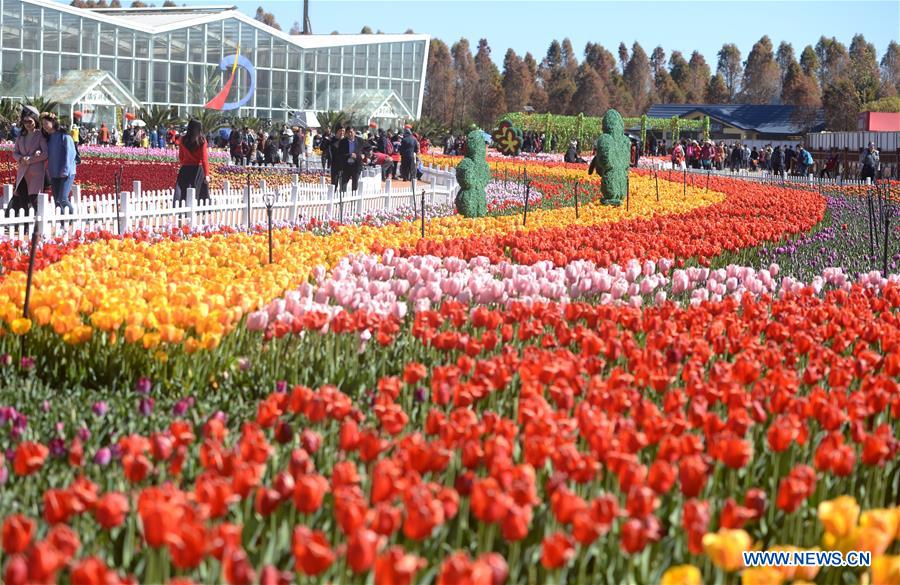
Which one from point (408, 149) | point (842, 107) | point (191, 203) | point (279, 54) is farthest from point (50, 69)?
point (842, 107)

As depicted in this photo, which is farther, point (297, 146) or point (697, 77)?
point (697, 77)

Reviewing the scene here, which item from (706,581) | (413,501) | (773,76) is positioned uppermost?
(773,76)

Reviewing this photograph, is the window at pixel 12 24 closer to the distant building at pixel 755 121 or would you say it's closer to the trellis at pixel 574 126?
the trellis at pixel 574 126

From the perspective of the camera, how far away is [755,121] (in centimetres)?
8869

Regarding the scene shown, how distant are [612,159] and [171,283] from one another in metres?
12.9

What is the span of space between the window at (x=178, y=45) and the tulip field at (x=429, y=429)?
1925 inches

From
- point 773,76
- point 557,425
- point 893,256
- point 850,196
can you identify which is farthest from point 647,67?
point 557,425

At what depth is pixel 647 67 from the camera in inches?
4983

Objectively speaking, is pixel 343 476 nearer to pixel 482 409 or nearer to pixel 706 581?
pixel 706 581

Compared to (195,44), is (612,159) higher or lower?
lower

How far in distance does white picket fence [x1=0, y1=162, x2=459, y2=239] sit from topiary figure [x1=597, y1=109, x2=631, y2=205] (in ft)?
9.94

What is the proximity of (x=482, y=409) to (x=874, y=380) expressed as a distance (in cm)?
142

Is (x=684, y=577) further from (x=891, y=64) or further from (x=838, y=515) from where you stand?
(x=891, y=64)

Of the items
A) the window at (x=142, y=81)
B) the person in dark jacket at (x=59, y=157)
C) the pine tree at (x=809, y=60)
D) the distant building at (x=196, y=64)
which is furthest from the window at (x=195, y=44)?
the pine tree at (x=809, y=60)
